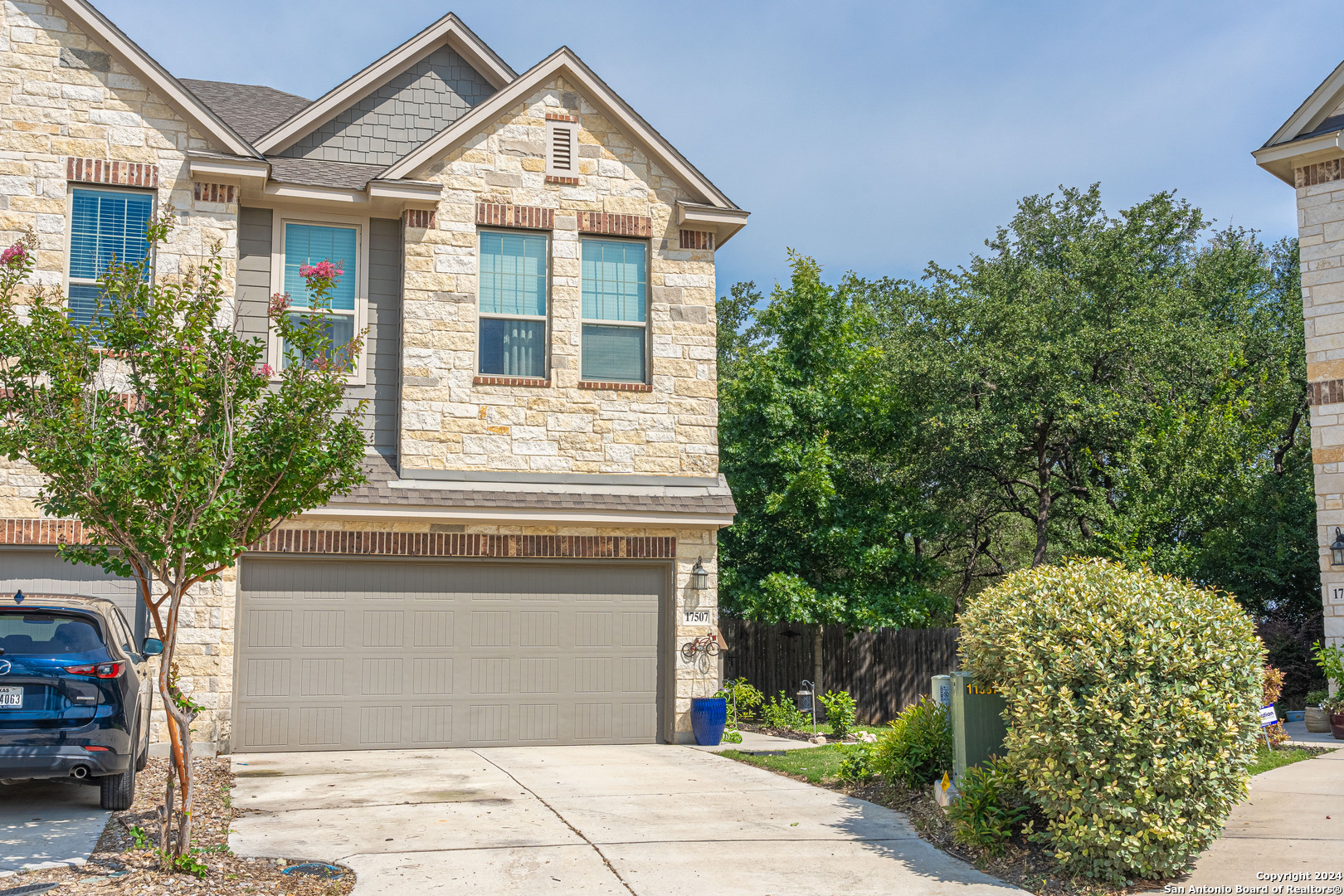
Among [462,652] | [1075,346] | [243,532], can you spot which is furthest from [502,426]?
[1075,346]

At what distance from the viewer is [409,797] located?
30.5 feet

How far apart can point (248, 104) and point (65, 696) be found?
1073 cm

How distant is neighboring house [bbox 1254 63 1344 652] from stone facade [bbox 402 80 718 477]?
8225mm

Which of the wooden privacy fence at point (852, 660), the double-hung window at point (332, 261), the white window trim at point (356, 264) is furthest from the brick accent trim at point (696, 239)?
the wooden privacy fence at point (852, 660)

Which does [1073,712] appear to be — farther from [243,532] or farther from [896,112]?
[896,112]

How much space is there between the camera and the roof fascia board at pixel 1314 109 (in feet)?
48.8

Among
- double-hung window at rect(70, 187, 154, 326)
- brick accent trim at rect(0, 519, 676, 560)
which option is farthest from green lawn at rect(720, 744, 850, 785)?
double-hung window at rect(70, 187, 154, 326)

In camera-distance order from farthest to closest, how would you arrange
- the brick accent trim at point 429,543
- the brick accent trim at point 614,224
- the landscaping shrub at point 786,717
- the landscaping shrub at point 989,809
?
the landscaping shrub at point 786,717, the brick accent trim at point 614,224, the brick accent trim at point 429,543, the landscaping shrub at point 989,809

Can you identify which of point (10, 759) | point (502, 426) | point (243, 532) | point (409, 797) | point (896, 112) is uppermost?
point (896, 112)

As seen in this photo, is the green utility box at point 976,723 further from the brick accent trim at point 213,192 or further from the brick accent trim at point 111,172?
the brick accent trim at point 111,172

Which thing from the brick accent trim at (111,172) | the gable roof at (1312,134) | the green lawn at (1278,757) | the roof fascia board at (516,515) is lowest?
Result: the green lawn at (1278,757)

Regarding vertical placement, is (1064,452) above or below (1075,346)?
below

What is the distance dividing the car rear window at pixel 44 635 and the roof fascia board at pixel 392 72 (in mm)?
7507

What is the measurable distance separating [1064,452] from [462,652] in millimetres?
11749
